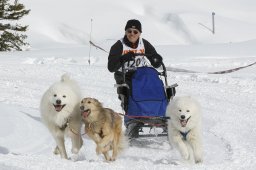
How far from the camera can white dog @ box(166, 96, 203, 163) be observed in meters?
5.64

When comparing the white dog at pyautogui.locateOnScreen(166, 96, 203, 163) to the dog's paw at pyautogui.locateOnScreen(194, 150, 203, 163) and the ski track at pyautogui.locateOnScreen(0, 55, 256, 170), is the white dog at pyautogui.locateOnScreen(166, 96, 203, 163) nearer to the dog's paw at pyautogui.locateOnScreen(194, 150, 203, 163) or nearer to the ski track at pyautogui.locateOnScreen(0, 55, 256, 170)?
the dog's paw at pyautogui.locateOnScreen(194, 150, 203, 163)

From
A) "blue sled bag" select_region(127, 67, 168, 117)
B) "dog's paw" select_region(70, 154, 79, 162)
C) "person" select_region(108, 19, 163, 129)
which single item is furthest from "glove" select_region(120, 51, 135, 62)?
"dog's paw" select_region(70, 154, 79, 162)

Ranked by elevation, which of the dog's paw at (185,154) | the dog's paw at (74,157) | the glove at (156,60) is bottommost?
the dog's paw at (74,157)

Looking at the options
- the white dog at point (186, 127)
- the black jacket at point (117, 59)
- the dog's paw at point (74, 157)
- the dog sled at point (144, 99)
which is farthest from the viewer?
the black jacket at point (117, 59)

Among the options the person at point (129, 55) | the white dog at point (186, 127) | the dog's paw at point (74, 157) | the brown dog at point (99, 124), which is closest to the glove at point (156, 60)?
the person at point (129, 55)

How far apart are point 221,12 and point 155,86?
5355 cm

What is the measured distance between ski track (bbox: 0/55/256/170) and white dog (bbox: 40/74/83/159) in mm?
263

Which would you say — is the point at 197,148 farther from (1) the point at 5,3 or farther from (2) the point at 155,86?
(1) the point at 5,3

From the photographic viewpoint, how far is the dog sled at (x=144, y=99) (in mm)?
6332

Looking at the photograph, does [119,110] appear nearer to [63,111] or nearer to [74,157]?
[74,157]

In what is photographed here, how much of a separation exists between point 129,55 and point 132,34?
0.40m

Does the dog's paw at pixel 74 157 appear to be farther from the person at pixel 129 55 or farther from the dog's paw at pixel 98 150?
the person at pixel 129 55

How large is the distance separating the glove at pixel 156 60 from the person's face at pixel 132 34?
0.30 meters

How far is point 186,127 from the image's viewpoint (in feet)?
18.7
